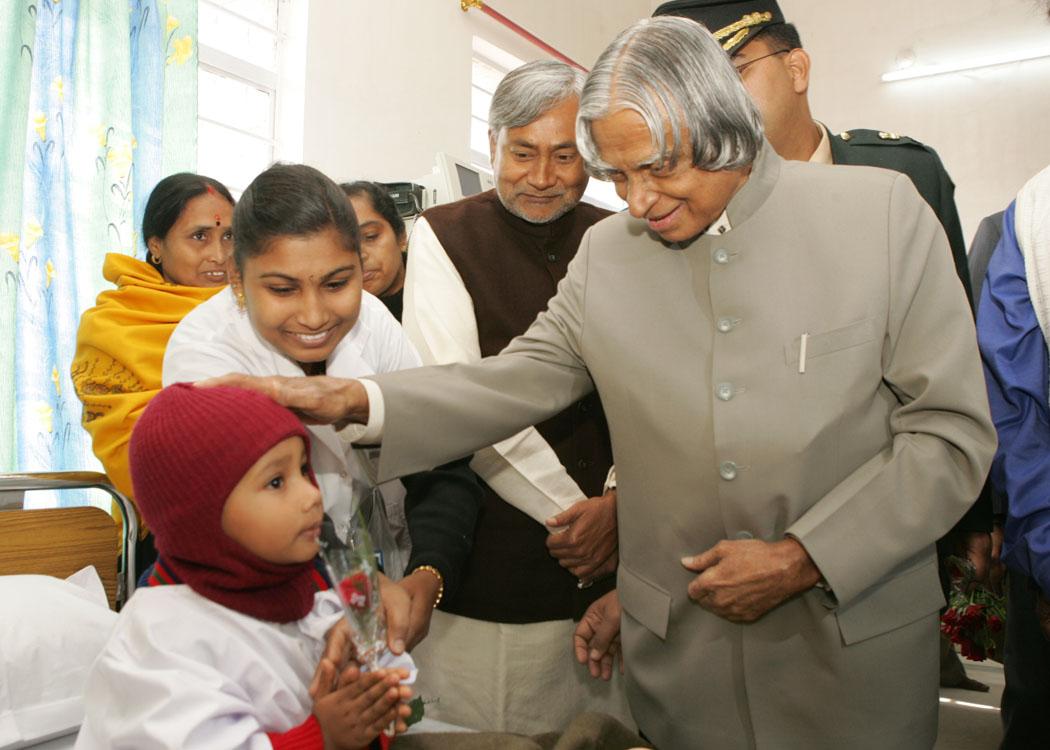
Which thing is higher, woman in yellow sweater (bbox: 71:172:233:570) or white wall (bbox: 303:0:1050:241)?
white wall (bbox: 303:0:1050:241)

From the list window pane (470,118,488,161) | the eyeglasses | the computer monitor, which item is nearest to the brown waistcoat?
the eyeglasses

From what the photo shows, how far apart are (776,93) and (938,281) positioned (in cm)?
87

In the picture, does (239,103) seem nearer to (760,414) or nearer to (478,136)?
(478,136)

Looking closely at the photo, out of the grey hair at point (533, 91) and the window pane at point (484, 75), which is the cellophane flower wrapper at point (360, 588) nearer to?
the grey hair at point (533, 91)

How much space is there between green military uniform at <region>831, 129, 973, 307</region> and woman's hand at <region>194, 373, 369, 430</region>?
4.06 ft

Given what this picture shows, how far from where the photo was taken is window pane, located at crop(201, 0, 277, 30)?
441 centimetres

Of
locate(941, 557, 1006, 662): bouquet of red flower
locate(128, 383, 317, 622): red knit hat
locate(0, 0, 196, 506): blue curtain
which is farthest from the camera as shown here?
locate(941, 557, 1006, 662): bouquet of red flower

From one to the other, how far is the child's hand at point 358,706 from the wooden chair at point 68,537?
1032 millimetres

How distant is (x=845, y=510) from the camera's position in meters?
1.33

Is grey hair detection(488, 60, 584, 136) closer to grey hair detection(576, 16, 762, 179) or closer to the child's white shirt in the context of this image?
grey hair detection(576, 16, 762, 179)

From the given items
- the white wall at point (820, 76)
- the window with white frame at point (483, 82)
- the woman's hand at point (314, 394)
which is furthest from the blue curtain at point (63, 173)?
the window with white frame at point (483, 82)

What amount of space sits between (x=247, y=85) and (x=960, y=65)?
16.8 ft

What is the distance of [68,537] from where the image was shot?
2.18 m

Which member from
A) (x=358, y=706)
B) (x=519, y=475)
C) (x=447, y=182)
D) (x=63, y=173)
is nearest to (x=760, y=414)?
(x=519, y=475)
